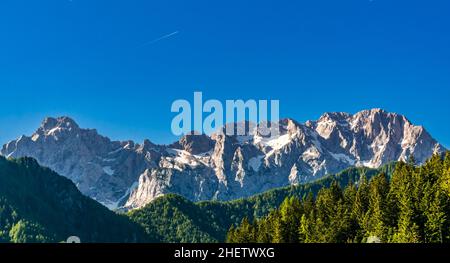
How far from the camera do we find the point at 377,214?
122750 millimetres

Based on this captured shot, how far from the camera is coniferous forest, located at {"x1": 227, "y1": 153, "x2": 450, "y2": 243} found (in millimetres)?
A: 109750

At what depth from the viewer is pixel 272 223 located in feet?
520

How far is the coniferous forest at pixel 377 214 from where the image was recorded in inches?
4321
